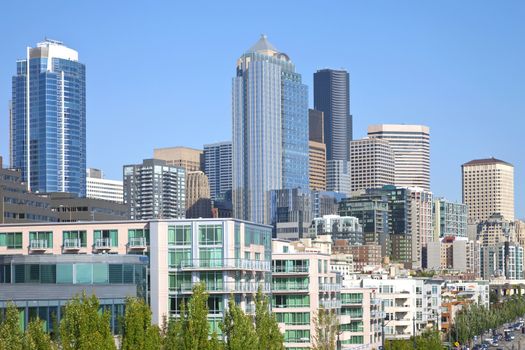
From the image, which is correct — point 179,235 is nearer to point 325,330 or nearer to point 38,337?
point 325,330

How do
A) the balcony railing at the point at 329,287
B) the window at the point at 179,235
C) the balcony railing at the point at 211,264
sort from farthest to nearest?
the balcony railing at the point at 329,287
the window at the point at 179,235
the balcony railing at the point at 211,264

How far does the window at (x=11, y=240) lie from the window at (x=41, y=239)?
54.7 inches

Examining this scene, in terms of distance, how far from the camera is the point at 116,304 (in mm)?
108375

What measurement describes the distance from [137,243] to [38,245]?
11.4m

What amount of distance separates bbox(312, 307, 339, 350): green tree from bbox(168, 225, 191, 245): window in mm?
22547

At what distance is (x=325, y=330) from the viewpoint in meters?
136

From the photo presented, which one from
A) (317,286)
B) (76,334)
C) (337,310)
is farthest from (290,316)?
(76,334)

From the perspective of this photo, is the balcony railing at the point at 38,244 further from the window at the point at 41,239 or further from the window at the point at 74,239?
the window at the point at 74,239

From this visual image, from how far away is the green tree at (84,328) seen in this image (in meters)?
84.8

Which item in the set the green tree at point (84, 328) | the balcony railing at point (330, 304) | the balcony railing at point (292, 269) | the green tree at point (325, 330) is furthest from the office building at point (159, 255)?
A: the balcony railing at point (330, 304)

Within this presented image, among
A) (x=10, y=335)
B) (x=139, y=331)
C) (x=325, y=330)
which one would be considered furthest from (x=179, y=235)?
(x=10, y=335)

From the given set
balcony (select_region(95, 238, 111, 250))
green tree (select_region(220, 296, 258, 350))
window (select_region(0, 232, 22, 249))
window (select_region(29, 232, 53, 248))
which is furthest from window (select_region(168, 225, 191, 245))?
green tree (select_region(220, 296, 258, 350))

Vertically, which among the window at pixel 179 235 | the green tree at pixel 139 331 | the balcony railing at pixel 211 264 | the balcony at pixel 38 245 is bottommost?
the green tree at pixel 139 331

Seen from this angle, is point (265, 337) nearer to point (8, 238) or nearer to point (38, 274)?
point (38, 274)
